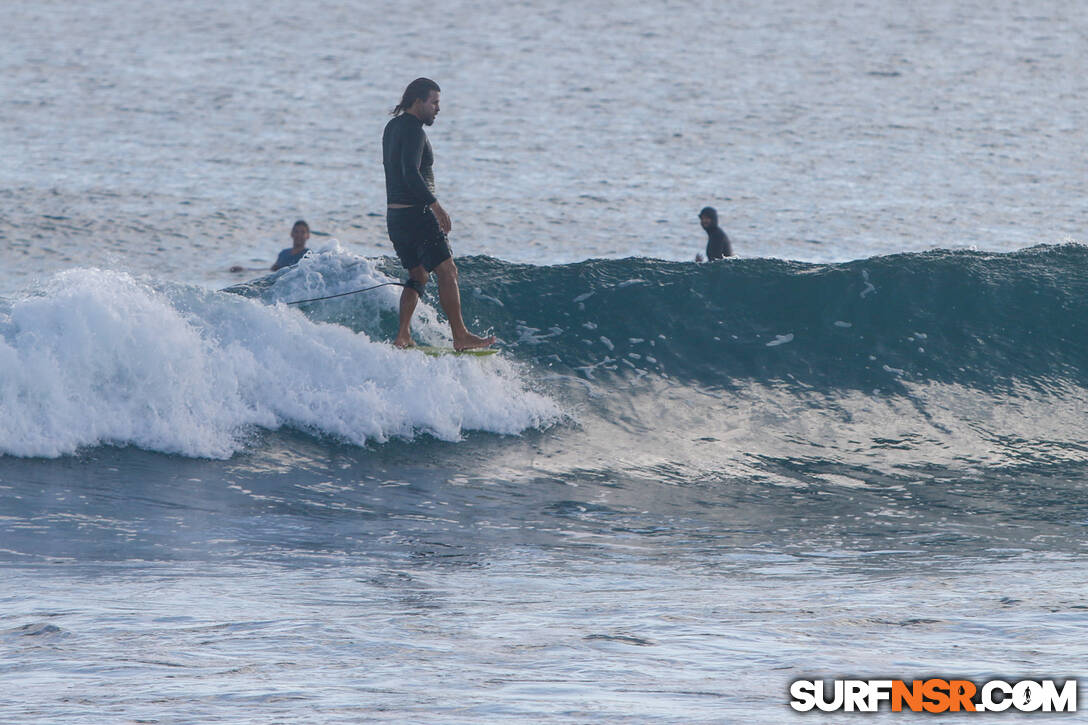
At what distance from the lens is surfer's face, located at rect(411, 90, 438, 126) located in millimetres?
8125

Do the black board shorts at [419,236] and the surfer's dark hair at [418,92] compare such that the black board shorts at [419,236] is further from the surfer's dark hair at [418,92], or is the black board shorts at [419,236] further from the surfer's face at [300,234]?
the surfer's face at [300,234]

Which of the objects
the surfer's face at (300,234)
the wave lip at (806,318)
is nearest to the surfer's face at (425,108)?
the wave lip at (806,318)

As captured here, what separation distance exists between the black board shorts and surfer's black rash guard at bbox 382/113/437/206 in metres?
0.09

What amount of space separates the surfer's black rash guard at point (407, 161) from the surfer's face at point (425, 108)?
3 centimetres

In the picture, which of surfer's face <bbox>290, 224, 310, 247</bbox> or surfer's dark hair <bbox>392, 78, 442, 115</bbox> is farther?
surfer's face <bbox>290, 224, 310, 247</bbox>

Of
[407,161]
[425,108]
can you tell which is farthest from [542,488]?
[425,108]

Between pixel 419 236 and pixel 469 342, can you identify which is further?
pixel 469 342

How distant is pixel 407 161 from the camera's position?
8.19 meters

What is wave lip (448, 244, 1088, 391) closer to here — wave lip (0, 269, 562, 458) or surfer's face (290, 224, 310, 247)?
wave lip (0, 269, 562, 458)

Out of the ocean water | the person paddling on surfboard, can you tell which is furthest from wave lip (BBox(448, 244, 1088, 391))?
the person paddling on surfboard

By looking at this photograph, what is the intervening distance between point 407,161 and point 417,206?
1.02 feet

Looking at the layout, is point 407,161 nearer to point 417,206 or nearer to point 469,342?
point 417,206

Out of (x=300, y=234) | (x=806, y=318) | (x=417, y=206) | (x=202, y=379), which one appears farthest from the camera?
(x=300, y=234)

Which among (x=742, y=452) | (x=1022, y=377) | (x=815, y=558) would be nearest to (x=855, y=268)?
(x=1022, y=377)
